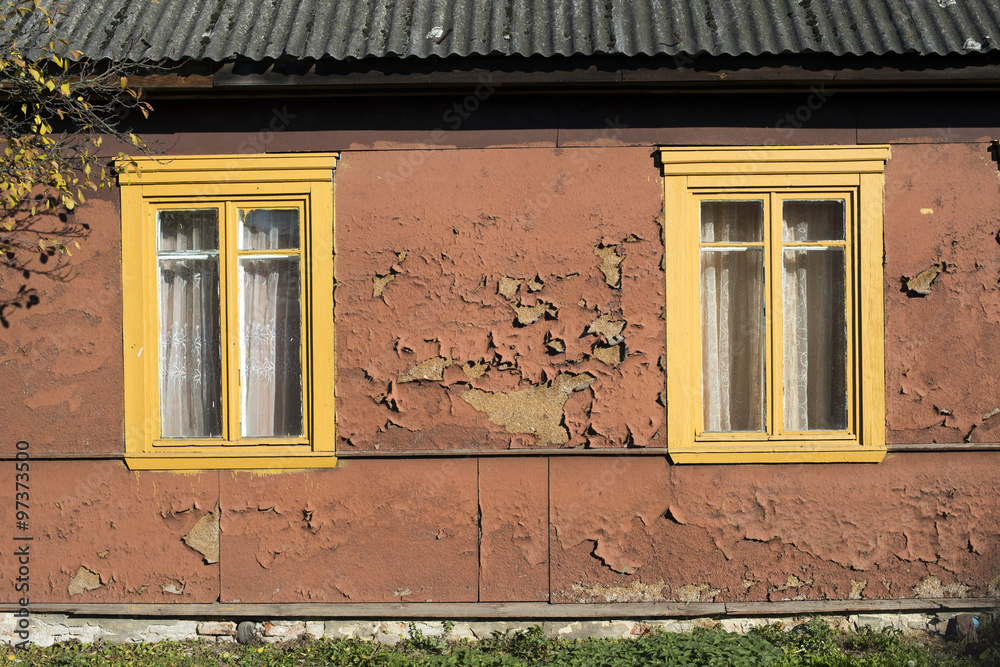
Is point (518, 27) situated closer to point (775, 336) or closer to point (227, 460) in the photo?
point (775, 336)

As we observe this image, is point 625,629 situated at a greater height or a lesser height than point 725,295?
lesser

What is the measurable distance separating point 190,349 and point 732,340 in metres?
3.47

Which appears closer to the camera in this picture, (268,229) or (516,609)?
(516,609)

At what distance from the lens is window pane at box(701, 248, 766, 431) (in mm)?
4758

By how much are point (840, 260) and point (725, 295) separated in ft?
2.46

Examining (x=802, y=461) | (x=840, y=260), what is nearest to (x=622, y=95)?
(x=840, y=260)

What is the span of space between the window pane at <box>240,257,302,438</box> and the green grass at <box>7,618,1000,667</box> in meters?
1.34

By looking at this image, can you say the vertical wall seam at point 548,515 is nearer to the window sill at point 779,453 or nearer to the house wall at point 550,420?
the house wall at point 550,420

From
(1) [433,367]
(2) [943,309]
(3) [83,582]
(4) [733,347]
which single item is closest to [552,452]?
(1) [433,367]

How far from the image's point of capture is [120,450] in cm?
470

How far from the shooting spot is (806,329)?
4.75 meters

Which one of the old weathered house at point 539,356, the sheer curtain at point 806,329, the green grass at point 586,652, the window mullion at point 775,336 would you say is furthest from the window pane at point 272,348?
the sheer curtain at point 806,329

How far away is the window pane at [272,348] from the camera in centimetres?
479

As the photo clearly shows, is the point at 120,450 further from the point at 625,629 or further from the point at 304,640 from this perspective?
the point at 625,629
